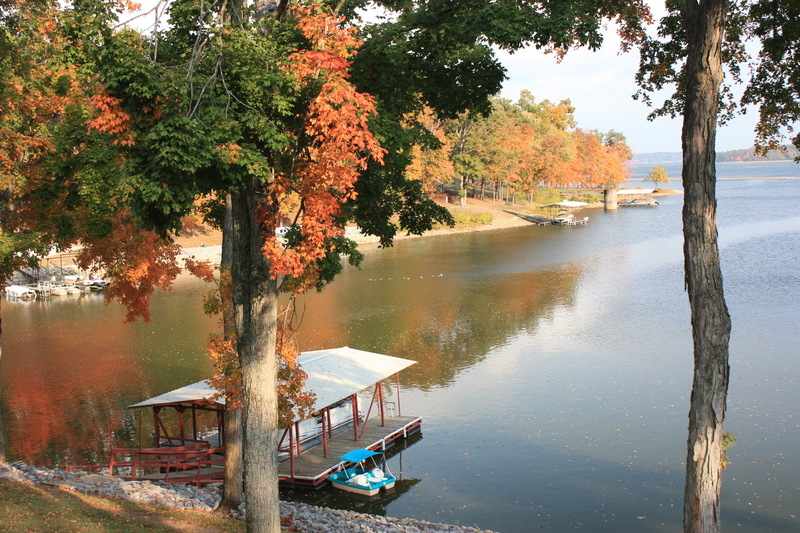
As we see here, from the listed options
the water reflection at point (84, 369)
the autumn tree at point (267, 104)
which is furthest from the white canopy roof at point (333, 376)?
the autumn tree at point (267, 104)

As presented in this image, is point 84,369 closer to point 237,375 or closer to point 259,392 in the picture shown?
point 237,375

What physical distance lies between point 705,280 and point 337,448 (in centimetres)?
1229

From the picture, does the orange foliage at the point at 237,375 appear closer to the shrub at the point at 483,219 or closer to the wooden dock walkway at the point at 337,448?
the wooden dock walkway at the point at 337,448

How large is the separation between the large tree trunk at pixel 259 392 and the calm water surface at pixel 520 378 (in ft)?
19.8

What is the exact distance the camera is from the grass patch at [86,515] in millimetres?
10664

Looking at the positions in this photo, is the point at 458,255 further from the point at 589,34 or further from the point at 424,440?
the point at 589,34

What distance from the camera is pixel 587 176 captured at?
110 meters

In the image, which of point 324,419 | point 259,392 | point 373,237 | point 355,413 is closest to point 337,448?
point 355,413

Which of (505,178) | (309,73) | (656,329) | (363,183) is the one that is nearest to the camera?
(309,73)

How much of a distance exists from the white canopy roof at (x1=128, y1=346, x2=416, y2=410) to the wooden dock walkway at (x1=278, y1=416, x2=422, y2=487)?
4.85 feet

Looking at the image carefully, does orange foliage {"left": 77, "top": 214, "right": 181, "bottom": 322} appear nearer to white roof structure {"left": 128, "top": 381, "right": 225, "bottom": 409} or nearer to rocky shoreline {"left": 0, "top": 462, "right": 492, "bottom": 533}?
white roof structure {"left": 128, "top": 381, "right": 225, "bottom": 409}

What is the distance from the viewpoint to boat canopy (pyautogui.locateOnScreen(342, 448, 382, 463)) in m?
17.5

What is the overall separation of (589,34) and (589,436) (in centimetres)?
1158

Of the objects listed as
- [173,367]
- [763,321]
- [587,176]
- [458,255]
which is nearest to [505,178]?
[458,255]
